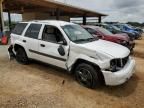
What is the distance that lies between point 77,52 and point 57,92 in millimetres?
1233

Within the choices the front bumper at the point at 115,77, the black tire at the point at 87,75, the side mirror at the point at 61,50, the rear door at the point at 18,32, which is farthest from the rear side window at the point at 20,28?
the front bumper at the point at 115,77

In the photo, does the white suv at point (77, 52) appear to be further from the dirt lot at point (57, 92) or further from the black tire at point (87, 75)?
the dirt lot at point (57, 92)

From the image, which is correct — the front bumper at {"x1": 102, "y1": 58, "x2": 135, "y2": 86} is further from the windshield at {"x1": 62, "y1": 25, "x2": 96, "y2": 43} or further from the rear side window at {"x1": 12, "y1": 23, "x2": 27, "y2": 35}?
the rear side window at {"x1": 12, "y1": 23, "x2": 27, "y2": 35}

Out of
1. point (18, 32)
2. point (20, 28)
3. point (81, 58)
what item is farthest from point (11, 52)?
point (81, 58)

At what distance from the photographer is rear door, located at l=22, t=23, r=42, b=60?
668 cm

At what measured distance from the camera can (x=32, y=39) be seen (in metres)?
6.79

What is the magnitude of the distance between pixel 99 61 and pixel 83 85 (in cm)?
96

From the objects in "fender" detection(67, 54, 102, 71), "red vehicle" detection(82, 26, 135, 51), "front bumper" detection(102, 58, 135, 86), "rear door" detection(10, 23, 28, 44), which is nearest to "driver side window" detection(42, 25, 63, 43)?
"fender" detection(67, 54, 102, 71)

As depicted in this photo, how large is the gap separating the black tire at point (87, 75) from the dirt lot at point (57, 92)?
6.5 inches

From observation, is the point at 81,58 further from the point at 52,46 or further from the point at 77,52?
the point at 52,46

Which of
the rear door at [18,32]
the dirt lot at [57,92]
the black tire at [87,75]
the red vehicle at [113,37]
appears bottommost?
the dirt lot at [57,92]

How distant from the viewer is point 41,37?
6.47 meters

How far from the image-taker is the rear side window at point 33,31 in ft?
22.0

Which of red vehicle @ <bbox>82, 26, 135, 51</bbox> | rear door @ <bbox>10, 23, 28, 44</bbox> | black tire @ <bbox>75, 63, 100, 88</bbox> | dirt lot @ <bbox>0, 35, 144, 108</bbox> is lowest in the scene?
dirt lot @ <bbox>0, 35, 144, 108</bbox>
